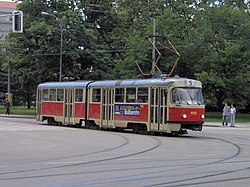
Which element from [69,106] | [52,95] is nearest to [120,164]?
[69,106]

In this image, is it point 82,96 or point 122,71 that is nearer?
point 82,96

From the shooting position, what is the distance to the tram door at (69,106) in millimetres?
31888

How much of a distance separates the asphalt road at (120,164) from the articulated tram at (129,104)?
4.21 meters

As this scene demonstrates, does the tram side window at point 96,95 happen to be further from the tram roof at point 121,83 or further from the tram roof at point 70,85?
the tram roof at point 70,85

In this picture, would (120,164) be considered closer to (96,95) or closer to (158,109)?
(158,109)

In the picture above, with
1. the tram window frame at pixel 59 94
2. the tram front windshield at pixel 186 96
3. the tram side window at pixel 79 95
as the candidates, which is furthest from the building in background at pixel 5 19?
the tram front windshield at pixel 186 96

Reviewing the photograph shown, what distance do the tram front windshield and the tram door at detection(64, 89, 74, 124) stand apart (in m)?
9.70

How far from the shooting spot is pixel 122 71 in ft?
165

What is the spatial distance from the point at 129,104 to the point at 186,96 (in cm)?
381

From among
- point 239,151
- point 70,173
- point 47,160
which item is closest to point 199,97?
point 239,151

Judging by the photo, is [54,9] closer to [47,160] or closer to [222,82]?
[222,82]

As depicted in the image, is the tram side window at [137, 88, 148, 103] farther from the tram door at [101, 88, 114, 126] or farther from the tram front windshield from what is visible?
the tram door at [101, 88, 114, 126]

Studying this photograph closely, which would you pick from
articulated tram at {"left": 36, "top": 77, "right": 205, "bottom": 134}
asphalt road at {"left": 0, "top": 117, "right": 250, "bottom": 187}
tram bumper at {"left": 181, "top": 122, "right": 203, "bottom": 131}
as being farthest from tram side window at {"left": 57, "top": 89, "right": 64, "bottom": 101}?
asphalt road at {"left": 0, "top": 117, "right": 250, "bottom": 187}

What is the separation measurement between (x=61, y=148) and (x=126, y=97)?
9.87 metres
